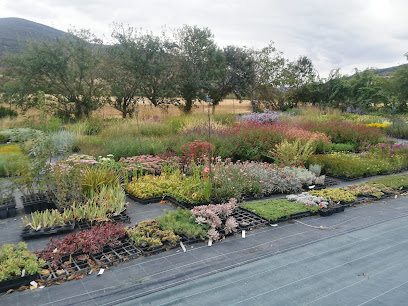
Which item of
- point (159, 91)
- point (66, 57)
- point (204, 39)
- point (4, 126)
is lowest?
point (4, 126)

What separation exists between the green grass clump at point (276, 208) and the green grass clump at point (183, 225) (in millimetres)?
969

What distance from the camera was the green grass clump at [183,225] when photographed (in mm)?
3840

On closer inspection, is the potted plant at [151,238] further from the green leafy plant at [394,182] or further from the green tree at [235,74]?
the green tree at [235,74]

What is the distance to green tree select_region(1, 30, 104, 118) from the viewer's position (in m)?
13.7

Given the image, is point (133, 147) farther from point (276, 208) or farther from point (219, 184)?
point (276, 208)

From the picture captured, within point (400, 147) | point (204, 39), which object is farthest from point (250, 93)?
point (400, 147)

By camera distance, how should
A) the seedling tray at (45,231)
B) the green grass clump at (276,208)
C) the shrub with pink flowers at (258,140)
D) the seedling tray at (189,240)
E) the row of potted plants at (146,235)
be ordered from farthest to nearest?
the shrub with pink flowers at (258,140), the green grass clump at (276,208), the seedling tray at (45,231), the seedling tray at (189,240), the row of potted plants at (146,235)

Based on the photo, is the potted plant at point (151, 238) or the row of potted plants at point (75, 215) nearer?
the potted plant at point (151, 238)

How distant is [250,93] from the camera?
73.2ft

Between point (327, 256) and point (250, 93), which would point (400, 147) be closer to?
point (327, 256)

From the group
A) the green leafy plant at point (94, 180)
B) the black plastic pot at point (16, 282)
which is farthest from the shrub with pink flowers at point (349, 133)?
the black plastic pot at point (16, 282)

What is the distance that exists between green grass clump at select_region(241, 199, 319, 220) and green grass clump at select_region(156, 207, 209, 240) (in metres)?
0.97

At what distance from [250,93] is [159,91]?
7873mm

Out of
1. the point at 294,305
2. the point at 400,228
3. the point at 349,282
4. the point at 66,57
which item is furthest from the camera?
the point at 66,57
